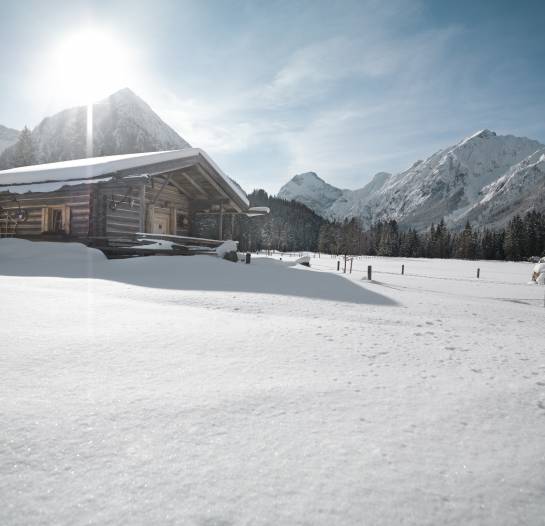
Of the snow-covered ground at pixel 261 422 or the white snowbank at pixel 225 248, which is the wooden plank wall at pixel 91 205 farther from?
the snow-covered ground at pixel 261 422

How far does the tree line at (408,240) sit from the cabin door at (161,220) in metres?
53.2

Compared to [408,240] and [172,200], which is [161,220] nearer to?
[172,200]

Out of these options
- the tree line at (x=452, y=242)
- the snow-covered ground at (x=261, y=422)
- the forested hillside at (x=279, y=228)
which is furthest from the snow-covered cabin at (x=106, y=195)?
A: the tree line at (x=452, y=242)

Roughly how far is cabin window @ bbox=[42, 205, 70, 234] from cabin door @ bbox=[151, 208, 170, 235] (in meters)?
3.27

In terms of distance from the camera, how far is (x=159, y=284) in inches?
236

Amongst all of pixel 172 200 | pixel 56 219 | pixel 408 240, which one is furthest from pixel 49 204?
pixel 408 240

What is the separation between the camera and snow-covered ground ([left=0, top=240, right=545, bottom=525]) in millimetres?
1021

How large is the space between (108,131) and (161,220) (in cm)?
12669

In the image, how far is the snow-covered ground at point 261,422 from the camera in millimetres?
1021

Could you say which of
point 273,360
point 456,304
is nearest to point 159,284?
point 273,360

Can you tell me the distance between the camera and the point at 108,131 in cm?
11912

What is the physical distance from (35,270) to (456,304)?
8.66m

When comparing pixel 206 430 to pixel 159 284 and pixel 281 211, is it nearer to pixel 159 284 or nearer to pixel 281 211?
pixel 159 284

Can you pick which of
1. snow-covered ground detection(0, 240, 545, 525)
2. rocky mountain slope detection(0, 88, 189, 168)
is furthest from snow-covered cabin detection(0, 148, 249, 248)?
rocky mountain slope detection(0, 88, 189, 168)
